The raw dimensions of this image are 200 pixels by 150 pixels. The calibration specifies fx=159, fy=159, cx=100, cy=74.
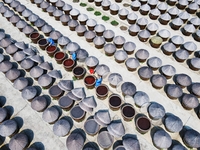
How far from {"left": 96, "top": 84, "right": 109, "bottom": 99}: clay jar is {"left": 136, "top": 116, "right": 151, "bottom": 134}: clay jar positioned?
3.67 metres

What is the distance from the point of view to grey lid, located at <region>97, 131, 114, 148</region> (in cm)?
1221

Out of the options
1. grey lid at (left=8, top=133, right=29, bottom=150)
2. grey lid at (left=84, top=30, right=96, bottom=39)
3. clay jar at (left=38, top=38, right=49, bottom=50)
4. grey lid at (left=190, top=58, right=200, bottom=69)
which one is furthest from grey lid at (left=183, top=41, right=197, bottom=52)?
grey lid at (left=8, top=133, right=29, bottom=150)

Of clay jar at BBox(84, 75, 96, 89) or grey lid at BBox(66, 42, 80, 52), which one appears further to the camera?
grey lid at BBox(66, 42, 80, 52)

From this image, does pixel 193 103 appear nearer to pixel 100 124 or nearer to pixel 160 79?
pixel 160 79

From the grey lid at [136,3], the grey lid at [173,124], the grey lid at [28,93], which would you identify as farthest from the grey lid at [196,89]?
the grey lid at [28,93]

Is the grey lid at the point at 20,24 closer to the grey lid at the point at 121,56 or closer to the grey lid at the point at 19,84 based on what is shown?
the grey lid at the point at 19,84

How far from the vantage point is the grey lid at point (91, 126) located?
42.2ft

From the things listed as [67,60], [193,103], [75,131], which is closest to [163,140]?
[193,103]

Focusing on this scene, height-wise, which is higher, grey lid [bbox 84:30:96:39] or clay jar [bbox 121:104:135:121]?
grey lid [bbox 84:30:96:39]

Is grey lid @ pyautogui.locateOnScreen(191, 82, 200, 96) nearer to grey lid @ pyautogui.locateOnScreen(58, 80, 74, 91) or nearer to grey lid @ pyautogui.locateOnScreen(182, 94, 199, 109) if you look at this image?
grey lid @ pyautogui.locateOnScreen(182, 94, 199, 109)

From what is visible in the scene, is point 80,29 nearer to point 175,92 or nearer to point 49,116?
point 49,116

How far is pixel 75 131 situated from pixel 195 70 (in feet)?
45.5

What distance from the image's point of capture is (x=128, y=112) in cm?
1378

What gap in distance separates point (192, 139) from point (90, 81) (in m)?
9.72
